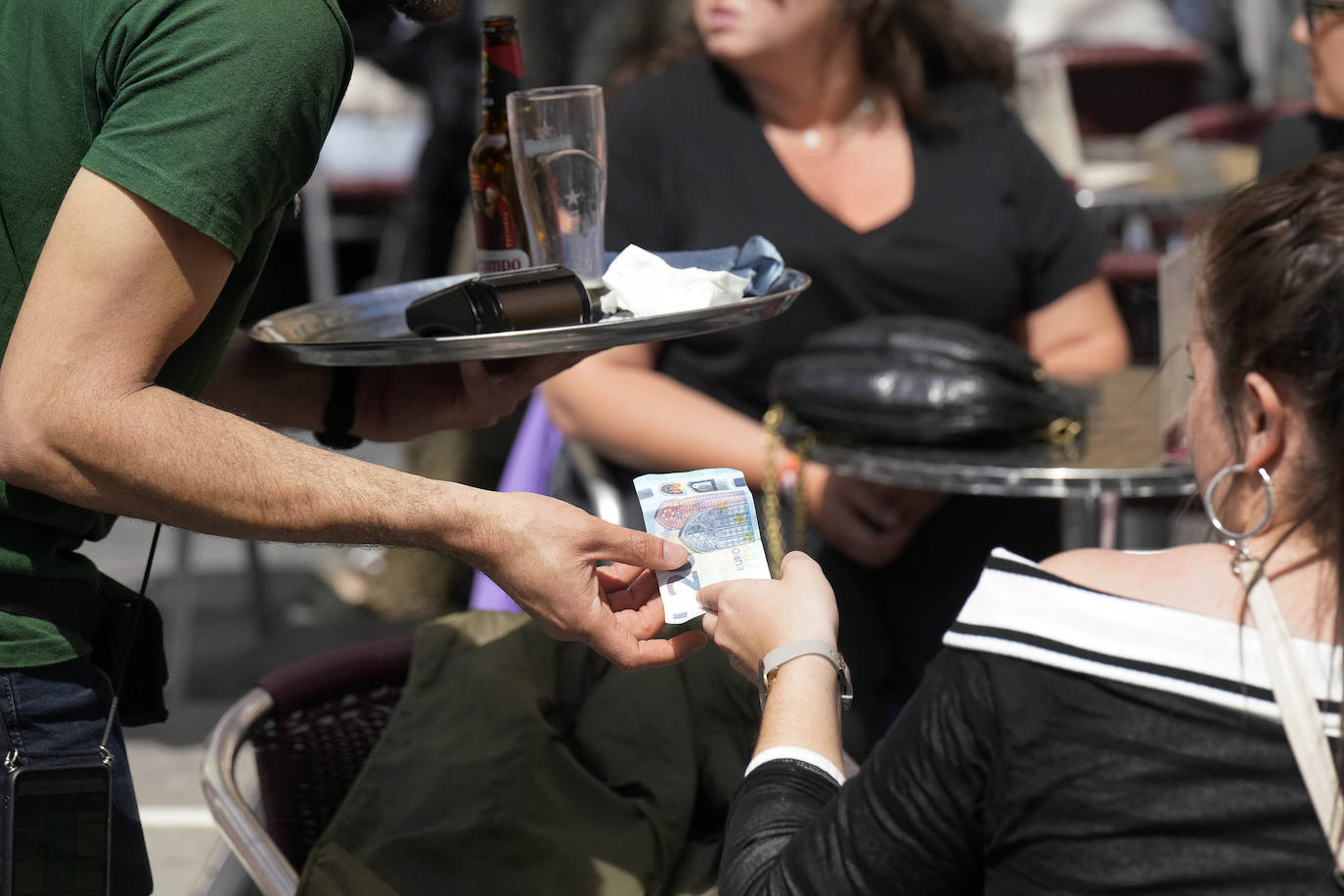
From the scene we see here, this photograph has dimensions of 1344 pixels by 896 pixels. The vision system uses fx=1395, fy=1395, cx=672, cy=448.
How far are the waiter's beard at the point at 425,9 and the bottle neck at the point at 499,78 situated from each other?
13cm

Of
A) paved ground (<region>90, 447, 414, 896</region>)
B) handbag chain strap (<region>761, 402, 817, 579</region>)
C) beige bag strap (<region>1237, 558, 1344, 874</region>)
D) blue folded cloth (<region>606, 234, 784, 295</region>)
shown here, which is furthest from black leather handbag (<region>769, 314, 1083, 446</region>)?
paved ground (<region>90, 447, 414, 896</region>)

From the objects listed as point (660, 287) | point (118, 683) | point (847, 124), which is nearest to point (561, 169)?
point (660, 287)

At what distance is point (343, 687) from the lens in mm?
1788

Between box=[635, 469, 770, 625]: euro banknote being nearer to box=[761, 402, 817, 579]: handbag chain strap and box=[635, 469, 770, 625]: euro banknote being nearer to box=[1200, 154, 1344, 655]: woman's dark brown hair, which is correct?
box=[1200, 154, 1344, 655]: woman's dark brown hair

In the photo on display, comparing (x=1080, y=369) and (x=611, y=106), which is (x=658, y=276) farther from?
(x=1080, y=369)

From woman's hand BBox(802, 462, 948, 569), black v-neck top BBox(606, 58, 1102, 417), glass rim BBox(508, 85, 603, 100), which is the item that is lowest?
woman's hand BBox(802, 462, 948, 569)

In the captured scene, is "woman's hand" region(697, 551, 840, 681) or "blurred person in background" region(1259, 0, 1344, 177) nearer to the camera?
"woman's hand" region(697, 551, 840, 681)

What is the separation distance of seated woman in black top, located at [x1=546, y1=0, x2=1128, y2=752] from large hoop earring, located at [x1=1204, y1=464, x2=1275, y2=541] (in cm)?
129

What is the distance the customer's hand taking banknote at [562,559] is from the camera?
1.20m

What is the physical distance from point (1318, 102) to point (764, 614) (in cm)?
171

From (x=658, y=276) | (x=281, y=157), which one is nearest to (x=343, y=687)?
(x=658, y=276)

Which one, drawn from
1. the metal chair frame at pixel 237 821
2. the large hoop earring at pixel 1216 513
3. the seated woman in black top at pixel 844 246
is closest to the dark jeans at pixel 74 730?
the metal chair frame at pixel 237 821

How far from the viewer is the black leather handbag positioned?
6.85ft

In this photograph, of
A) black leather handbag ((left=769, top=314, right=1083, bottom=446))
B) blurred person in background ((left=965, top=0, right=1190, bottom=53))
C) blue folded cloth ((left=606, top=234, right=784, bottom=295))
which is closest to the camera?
blue folded cloth ((left=606, top=234, right=784, bottom=295))
